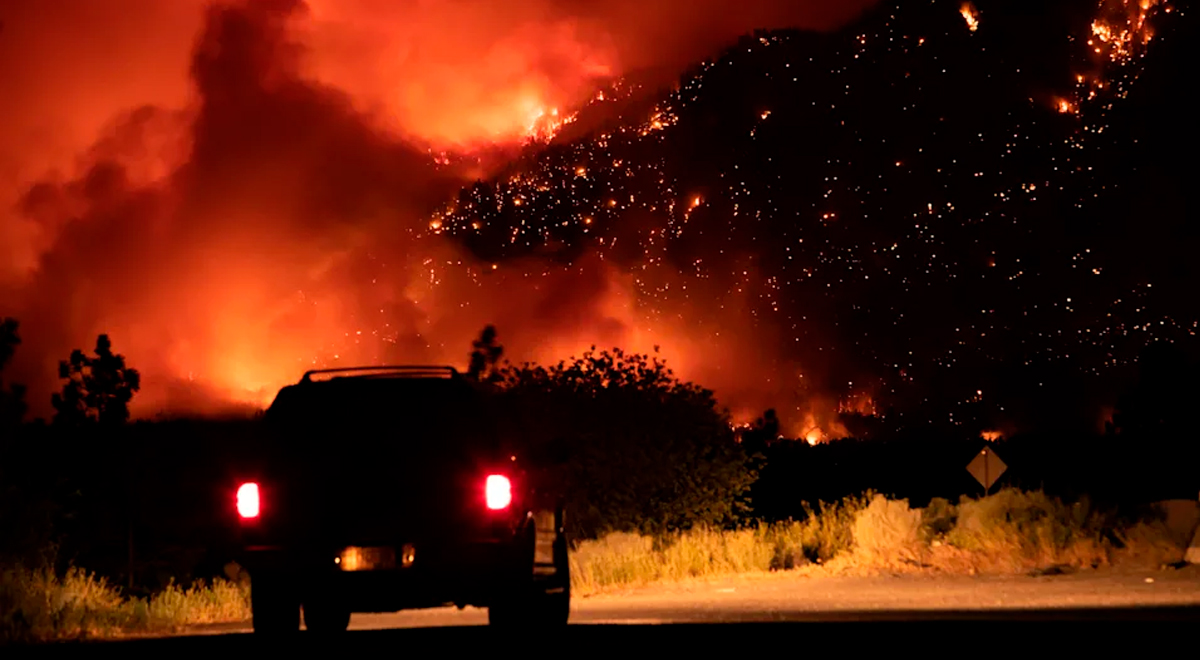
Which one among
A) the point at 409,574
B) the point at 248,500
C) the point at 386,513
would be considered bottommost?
the point at 409,574

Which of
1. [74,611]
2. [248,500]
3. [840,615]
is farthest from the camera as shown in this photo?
[74,611]

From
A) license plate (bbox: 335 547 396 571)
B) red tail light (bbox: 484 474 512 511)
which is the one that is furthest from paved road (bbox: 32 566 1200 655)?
red tail light (bbox: 484 474 512 511)

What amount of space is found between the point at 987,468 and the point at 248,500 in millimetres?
24359

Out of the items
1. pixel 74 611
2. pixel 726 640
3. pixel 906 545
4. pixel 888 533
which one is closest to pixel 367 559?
pixel 726 640

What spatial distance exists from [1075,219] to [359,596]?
116697 millimetres

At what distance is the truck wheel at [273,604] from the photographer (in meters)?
14.4

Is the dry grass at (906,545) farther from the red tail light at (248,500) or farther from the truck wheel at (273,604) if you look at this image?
the red tail light at (248,500)

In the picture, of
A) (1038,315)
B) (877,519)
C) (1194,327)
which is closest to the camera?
(877,519)

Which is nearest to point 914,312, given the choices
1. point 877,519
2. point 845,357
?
point 845,357

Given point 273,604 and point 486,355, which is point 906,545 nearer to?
point 273,604

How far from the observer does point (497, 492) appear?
554 inches

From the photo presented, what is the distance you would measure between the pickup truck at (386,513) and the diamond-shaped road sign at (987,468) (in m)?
23.0

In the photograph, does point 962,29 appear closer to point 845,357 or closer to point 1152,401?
point 845,357

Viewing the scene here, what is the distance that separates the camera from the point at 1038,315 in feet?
402
